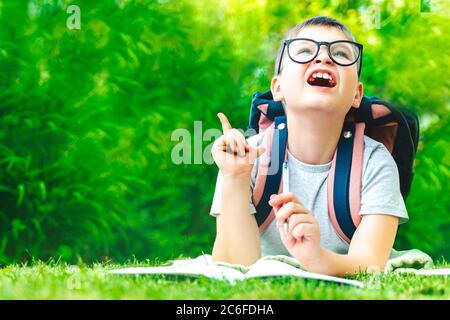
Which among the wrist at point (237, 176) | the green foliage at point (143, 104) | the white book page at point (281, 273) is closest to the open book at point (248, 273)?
the white book page at point (281, 273)

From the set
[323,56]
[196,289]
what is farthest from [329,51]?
[196,289]

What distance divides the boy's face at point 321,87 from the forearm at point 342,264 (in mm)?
446

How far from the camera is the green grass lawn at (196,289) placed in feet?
4.66

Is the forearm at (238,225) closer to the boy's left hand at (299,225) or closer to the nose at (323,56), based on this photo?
the boy's left hand at (299,225)

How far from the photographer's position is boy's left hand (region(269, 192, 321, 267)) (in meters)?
1.76

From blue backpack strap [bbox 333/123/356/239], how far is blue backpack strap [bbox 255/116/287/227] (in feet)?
0.58

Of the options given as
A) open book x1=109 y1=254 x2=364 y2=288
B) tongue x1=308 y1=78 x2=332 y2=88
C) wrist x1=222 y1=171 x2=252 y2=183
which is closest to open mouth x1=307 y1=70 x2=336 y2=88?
tongue x1=308 y1=78 x2=332 y2=88

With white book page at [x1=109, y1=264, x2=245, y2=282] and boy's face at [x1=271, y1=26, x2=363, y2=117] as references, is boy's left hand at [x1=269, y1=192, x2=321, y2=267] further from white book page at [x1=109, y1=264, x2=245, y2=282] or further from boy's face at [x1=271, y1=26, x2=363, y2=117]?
boy's face at [x1=271, y1=26, x2=363, y2=117]

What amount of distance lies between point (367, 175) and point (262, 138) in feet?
1.23

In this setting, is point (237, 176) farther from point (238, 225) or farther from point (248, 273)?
point (248, 273)

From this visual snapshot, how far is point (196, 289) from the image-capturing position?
1.49 m
